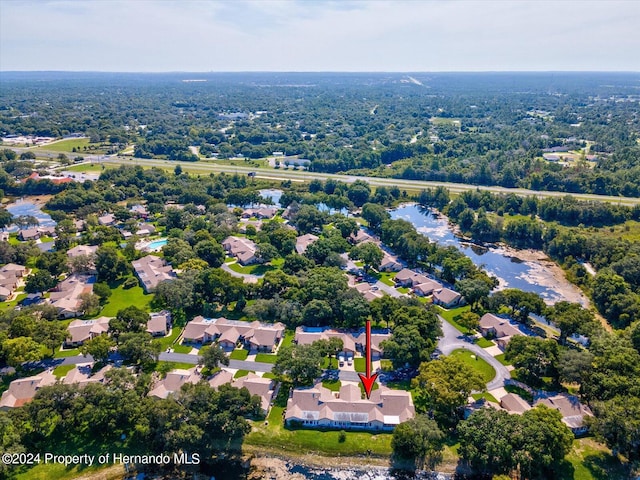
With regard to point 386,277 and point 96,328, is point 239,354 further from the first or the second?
point 386,277

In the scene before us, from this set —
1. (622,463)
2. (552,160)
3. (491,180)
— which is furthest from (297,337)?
(552,160)

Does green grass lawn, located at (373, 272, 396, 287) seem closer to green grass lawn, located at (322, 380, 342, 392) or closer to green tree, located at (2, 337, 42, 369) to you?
green grass lawn, located at (322, 380, 342, 392)

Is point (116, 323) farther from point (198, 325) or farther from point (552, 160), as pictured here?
point (552, 160)

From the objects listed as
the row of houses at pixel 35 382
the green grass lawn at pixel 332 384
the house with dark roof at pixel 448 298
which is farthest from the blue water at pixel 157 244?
the house with dark roof at pixel 448 298

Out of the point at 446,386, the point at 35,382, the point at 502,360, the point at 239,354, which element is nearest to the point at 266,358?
the point at 239,354

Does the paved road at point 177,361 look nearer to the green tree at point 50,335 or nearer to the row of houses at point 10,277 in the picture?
the green tree at point 50,335

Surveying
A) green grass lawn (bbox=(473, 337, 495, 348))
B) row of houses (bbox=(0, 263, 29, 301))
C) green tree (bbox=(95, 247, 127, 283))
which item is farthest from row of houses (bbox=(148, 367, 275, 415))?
row of houses (bbox=(0, 263, 29, 301))

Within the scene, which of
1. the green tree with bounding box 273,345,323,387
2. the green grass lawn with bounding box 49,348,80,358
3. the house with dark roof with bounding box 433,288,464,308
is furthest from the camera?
the house with dark roof with bounding box 433,288,464,308

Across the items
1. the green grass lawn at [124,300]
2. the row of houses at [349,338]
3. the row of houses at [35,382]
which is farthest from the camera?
the green grass lawn at [124,300]
